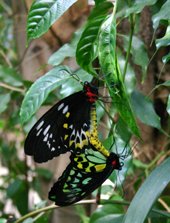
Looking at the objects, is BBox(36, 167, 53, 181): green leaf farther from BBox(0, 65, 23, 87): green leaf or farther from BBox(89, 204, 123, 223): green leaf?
BBox(89, 204, 123, 223): green leaf

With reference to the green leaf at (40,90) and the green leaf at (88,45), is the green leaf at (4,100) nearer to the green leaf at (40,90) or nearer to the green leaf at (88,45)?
the green leaf at (40,90)

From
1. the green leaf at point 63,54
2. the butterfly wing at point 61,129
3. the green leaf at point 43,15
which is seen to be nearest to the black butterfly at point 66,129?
the butterfly wing at point 61,129

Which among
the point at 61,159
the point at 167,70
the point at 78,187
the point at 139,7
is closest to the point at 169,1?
the point at 139,7

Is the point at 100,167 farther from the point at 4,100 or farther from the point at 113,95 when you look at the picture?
the point at 4,100

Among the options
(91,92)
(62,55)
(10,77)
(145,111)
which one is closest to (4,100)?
(10,77)

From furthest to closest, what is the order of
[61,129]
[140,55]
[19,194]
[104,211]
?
1. [19,194]
2. [104,211]
3. [140,55]
4. [61,129]

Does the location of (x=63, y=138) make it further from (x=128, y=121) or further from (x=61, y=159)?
(x=61, y=159)

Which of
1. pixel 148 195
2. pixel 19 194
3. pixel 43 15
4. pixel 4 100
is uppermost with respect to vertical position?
pixel 43 15

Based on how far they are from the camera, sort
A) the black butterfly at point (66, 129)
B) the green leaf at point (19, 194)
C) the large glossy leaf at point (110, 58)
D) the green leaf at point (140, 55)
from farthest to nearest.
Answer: the green leaf at point (19, 194), the green leaf at point (140, 55), the black butterfly at point (66, 129), the large glossy leaf at point (110, 58)
